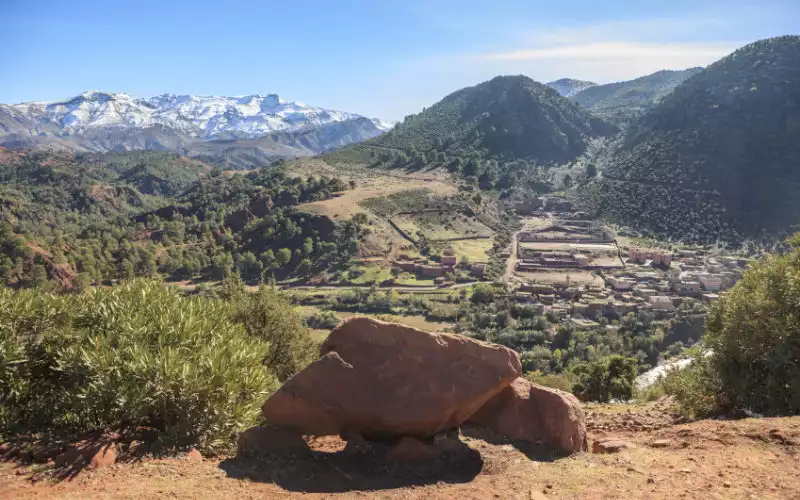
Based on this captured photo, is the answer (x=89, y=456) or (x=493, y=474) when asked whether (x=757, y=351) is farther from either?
(x=89, y=456)

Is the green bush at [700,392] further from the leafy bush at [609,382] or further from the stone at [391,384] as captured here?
the leafy bush at [609,382]

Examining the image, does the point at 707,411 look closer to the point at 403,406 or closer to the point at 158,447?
the point at 403,406

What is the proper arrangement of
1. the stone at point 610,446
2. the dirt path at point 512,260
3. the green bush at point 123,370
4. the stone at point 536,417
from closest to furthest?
the green bush at point 123,370
the stone at point 610,446
the stone at point 536,417
the dirt path at point 512,260

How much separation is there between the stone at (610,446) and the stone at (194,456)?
9169 mm

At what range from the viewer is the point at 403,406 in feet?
36.4

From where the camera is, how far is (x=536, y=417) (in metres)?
12.3

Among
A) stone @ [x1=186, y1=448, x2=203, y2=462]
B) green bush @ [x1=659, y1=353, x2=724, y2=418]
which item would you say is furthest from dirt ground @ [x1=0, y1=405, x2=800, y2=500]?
green bush @ [x1=659, y1=353, x2=724, y2=418]

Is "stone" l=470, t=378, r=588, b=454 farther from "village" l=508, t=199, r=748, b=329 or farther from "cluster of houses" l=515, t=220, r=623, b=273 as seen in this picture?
"cluster of houses" l=515, t=220, r=623, b=273

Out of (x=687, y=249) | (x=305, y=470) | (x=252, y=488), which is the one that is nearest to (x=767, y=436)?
(x=305, y=470)

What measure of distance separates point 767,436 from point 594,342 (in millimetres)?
49397

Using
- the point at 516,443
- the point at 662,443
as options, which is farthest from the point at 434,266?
the point at 662,443

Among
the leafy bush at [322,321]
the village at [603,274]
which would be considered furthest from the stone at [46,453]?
the village at [603,274]

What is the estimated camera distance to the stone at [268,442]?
10.8 metres

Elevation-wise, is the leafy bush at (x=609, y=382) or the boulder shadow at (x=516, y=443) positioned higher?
the boulder shadow at (x=516, y=443)
